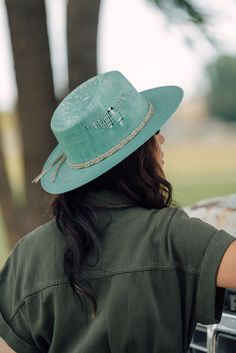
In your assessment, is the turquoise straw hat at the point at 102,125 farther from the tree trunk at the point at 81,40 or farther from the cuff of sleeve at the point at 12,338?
the tree trunk at the point at 81,40

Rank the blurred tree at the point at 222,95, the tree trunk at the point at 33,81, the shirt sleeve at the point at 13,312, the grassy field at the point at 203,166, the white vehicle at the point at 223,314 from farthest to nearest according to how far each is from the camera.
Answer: the blurred tree at the point at 222,95, the grassy field at the point at 203,166, the tree trunk at the point at 33,81, the white vehicle at the point at 223,314, the shirt sleeve at the point at 13,312

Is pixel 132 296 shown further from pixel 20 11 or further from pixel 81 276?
pixel 20 11

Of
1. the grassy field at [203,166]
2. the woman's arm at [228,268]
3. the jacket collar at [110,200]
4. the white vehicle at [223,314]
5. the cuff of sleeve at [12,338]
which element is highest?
the jacket collar at [110,200]

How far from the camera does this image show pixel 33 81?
5.10m

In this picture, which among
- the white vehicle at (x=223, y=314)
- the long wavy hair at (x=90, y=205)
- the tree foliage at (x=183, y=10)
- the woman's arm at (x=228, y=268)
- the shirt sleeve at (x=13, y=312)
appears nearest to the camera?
the woman's arm at (x=228, y=268)

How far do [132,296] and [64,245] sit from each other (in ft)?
0.86

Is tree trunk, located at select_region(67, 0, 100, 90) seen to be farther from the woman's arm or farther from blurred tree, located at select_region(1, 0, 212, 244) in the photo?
the woman's arm

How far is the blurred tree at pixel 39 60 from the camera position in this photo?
505 centimetres

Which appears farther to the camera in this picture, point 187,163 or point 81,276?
point 187,163

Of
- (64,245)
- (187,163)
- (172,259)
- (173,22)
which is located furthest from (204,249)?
(187,163)

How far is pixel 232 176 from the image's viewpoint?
31125 mm

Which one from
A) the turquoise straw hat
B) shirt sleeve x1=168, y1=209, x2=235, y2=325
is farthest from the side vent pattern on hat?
shirt sleeve x1=168, y1=209, x2=235, y2=325

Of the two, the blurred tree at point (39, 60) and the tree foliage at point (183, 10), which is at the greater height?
the tree foliage at point (183, 10)

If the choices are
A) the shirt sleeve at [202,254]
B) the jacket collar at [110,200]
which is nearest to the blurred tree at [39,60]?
the jacket collar at [110,200]
